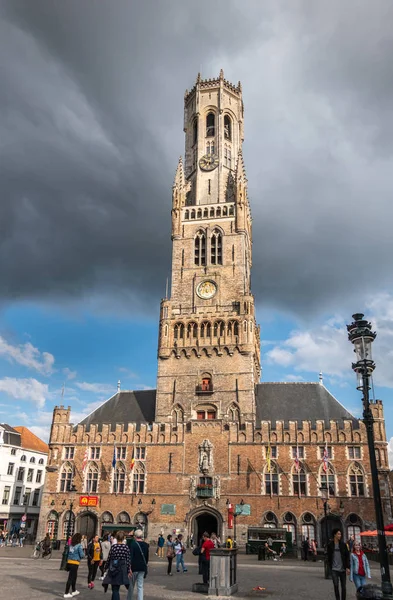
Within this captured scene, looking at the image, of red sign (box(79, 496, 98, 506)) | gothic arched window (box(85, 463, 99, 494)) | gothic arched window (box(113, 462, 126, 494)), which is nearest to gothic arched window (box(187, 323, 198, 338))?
gothic arched window (box(113, 462, 126, 494))

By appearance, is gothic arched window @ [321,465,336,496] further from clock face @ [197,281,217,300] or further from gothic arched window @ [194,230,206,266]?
gothic arched window @ [194,230,206,266]

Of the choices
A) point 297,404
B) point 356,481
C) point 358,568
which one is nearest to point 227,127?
point 297,404

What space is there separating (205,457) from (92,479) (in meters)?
11.2

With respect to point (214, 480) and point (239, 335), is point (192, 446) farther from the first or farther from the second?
point (239, 335)

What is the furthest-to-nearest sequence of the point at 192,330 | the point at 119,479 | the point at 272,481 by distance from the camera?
the point at 192,330, the point at 119,479, the point at 272,481

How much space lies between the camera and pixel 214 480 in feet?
144

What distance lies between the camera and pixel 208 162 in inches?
2371

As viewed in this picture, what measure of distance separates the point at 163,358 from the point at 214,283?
9.84 meters

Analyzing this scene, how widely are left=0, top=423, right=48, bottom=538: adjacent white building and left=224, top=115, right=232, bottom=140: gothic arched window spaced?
46846 millimetres

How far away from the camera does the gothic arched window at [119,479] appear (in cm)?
4572

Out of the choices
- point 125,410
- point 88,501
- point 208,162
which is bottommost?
point 88,501

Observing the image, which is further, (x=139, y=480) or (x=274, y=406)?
(x=274, y=406)

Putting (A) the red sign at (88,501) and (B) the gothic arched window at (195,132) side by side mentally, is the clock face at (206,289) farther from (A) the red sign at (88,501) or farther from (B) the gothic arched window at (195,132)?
(A) the red sign at (88,501)

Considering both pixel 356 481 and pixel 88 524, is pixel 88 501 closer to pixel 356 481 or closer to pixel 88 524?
pixel 88 524
